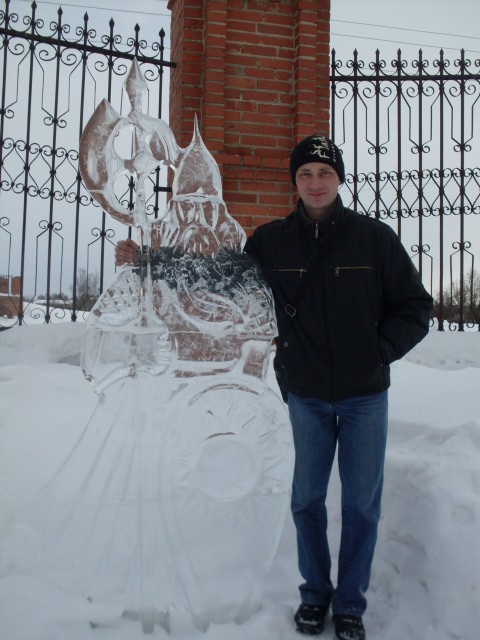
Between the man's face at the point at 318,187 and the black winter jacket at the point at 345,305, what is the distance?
4cm

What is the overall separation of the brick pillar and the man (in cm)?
205

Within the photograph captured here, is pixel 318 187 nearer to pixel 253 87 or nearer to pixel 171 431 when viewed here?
pixel 171 431

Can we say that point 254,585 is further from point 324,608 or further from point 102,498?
point 102,498

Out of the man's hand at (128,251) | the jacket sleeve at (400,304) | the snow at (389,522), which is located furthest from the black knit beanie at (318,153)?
the snow at (389,522)

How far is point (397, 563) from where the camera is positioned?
2.20 metres

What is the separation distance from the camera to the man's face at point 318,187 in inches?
76.2

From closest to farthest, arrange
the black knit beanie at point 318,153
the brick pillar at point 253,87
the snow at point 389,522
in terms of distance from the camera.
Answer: the snow at point 389,522 < the black knit beanie at point 318,153 < the brick pillar at point 253,87

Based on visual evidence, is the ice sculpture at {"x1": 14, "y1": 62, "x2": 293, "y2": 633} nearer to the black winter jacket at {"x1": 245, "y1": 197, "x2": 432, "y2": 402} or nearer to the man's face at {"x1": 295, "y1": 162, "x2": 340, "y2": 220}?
the black winter jacket at {"x1": 245, "y1": 197, "x2": 432, "y2": 402}

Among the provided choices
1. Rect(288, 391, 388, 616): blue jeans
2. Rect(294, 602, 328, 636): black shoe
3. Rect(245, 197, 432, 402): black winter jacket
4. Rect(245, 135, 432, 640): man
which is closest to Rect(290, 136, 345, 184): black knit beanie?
Rect(245, 135, 432, 640): man

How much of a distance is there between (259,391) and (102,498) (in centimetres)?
61

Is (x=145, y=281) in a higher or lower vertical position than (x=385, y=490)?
higher

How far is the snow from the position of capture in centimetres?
Result: 179

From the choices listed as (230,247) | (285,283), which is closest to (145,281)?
(230,247)

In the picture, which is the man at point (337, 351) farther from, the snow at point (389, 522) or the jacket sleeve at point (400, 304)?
the snow at point (389, 522)
